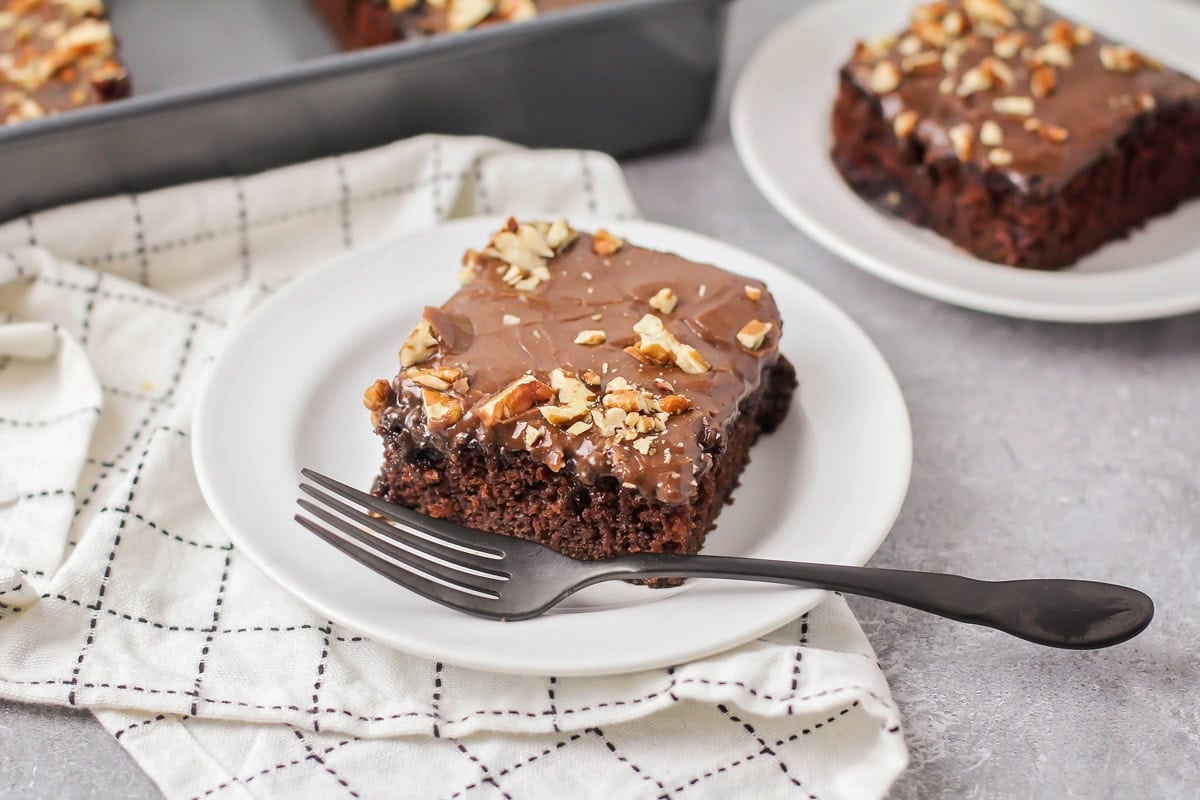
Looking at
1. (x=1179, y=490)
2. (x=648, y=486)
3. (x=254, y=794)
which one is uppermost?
(x=648, y=486)

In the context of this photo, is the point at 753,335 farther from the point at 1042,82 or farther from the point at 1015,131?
the point at 1042,82

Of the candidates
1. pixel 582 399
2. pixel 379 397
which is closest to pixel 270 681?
pixel 379 397

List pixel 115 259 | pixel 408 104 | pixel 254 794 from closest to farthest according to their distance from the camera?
1. pixel 254 794
2. pixel 115 259
3. pixel 408 104

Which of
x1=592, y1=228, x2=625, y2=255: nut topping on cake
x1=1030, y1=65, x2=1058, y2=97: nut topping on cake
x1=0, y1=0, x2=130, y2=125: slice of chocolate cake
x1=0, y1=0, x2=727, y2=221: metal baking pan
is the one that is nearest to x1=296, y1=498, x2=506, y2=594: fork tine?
x1=592, y1=228, x2=625, y2=255: nut topping on cake

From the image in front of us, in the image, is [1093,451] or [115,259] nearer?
[1093,451]

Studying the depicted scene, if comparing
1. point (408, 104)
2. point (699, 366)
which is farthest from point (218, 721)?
point (408, 104)

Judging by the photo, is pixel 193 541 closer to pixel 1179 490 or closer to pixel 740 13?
pixel 1179 490
